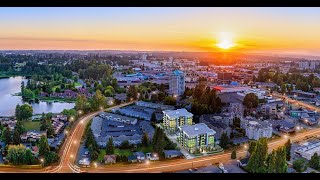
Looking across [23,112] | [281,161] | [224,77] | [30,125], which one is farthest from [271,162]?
[23,112]

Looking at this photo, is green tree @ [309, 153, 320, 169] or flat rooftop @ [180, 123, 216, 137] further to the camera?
flat rooftop @ [180, 123, 216, 137]

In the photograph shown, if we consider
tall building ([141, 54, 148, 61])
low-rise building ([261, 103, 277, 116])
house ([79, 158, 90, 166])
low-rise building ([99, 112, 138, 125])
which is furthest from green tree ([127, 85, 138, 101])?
low-rise building ([261, 103, 277, 116])

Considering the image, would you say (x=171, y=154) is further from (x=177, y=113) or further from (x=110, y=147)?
(x=110, y=147)

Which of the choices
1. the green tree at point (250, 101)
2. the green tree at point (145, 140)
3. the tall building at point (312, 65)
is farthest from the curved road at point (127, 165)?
the tall building at point (312, 65)

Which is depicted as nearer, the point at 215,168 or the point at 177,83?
the point at 215,168

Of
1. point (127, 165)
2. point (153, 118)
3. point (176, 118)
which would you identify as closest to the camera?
point (127, 165)

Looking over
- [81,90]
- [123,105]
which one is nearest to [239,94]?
[123,105]

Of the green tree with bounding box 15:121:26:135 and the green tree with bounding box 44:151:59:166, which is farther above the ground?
the green tree with bounding box 15:121:26:135

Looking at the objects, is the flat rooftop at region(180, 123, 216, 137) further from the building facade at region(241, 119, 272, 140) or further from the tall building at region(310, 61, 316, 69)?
the tall building at region(310, 61, 316, 69)
